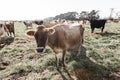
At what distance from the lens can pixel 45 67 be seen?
7281mm

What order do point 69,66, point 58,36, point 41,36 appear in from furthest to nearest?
point 69,66 < point 58,36 < point 41,36

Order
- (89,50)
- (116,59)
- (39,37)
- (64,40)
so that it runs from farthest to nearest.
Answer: (89,50)
(116,59)
(64,40)
(39,37)

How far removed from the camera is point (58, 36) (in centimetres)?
690

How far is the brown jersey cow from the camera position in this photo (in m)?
6.20

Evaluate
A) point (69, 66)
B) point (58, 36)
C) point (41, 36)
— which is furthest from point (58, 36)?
point (69, 66)

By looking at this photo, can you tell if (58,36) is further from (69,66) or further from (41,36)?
(69,66)

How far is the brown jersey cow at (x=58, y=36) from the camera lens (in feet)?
20.4

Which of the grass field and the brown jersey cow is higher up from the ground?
the brown jersey cow

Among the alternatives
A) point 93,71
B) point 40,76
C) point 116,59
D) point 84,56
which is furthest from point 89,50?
point 40,76

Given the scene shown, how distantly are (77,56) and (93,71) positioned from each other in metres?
1.57

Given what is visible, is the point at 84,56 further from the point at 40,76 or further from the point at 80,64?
the point at 40,76

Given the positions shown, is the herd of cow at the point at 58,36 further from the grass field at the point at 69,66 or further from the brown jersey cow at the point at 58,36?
the grass field at the point at 69,66

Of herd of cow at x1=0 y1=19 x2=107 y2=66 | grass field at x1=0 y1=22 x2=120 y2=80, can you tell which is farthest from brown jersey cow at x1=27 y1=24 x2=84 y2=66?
grass field at x1=0 y1=22 x2=120 y2=80

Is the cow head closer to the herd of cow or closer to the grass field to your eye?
the herd of cow
